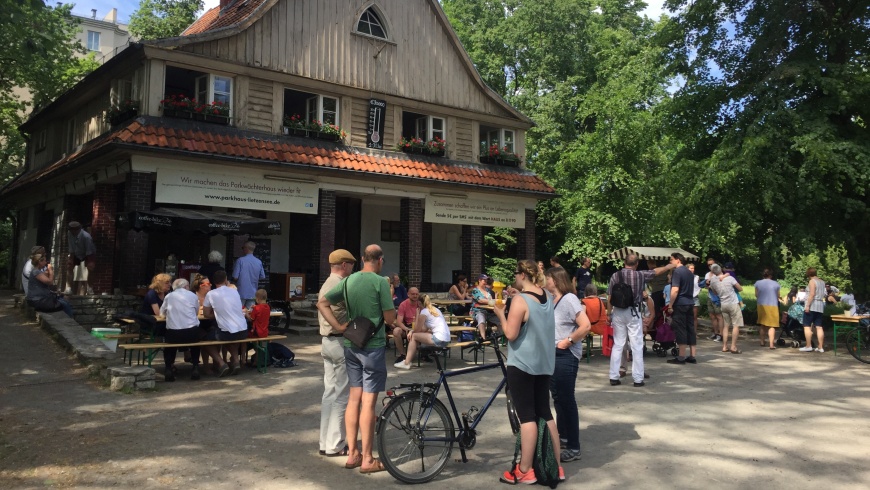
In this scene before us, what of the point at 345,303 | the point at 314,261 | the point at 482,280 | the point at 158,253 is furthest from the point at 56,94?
the point at 345,303

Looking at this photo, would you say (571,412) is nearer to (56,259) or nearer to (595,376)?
(595,376)

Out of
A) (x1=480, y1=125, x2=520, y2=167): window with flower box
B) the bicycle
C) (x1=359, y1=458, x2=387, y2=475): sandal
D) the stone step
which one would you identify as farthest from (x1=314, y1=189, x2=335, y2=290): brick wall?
the bicycle

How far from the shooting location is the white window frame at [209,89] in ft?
53.0

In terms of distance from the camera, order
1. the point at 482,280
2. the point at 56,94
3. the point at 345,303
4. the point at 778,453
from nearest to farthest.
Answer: the point at 345,303 → the point at 778,453 → the point at 482,280 → the point at 56,94

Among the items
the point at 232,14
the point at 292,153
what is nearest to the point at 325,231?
the point at 292,153

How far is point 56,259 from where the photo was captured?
19578mm

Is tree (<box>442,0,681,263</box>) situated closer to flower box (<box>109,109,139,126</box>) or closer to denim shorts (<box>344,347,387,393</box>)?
flower box (<box>109,109,139,126</box>)

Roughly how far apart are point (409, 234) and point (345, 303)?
1360cm

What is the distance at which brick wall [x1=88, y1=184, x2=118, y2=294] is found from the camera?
16094 mm

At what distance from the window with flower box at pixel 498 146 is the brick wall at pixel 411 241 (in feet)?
11.9

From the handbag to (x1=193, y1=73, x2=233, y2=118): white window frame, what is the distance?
1242 cm

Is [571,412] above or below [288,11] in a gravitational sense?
below

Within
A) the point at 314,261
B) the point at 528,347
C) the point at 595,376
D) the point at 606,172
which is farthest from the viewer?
the point at 606,172

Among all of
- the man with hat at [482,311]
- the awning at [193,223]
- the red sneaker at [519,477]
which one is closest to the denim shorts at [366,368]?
the red sneaker at [519,477]
